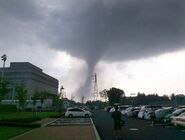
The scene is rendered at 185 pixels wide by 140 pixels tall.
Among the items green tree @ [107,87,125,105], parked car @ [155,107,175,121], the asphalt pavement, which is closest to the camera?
the asphalt pavement

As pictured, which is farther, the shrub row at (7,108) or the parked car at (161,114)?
the shrub row at (7,108)

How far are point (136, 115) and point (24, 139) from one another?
33.1 meters

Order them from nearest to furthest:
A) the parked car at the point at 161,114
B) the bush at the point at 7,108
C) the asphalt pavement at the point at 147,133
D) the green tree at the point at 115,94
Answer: the asphalt pavement at the point at 147,133 < the parked car at the point at 161,114 < the bush at the point at 7,108 < the green tree at the point at 115,94

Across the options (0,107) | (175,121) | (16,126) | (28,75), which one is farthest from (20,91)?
(28,75)

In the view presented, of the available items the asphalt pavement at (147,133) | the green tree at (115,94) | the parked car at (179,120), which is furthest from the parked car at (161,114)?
the green tree at (115,94)

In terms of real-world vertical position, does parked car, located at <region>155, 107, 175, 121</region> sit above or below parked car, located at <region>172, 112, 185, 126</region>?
above

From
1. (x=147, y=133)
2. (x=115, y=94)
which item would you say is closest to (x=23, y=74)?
(x=115, y=94)

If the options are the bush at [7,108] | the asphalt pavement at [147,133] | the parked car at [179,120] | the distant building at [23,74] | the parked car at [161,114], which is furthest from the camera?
the distant building at [23,74]

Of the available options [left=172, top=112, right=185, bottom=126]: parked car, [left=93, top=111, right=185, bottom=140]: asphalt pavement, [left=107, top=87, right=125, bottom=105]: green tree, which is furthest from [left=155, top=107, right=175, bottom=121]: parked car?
[left=107, top=87, right=125, bottom=105]: green tree

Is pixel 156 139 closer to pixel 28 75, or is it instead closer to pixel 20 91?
pixel 20 91

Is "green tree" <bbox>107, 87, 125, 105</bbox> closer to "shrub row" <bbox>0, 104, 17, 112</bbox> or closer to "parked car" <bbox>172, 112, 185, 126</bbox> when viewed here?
"shrub row" <bbox>0, 104, 17, 112</bbox>

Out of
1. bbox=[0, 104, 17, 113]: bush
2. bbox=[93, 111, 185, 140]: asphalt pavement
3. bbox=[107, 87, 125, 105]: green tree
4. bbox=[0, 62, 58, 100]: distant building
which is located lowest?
bbox=[93, 111, 185, 140]: asphalt pavement

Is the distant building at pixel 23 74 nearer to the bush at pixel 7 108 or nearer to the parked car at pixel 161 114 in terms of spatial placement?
the bush at pixel 7 108

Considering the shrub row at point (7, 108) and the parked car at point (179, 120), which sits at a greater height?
the shrub row at point (7, 108)
